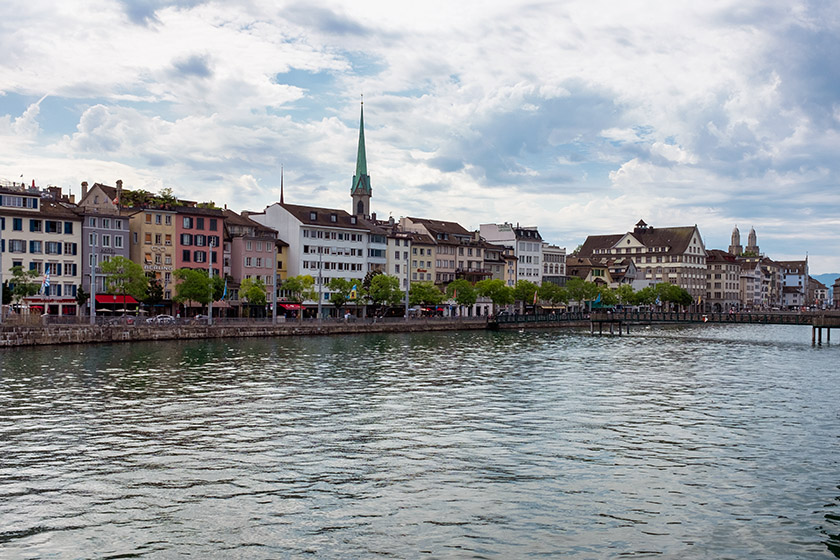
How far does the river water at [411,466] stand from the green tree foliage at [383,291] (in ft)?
210

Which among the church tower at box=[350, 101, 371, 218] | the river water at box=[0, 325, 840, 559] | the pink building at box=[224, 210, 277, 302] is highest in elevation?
the church tower at box=[350, 101, 371, 218]

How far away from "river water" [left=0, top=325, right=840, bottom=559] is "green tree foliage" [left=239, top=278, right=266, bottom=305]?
49604mm

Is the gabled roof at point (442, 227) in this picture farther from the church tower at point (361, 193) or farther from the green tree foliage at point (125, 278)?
the green tree foliage at point (125, 278)

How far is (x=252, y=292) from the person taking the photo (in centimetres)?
9706

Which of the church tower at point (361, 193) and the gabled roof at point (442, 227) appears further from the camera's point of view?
the church tower at point (361, 193)

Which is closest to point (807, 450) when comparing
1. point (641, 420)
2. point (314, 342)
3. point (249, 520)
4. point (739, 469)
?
point (739, 469)

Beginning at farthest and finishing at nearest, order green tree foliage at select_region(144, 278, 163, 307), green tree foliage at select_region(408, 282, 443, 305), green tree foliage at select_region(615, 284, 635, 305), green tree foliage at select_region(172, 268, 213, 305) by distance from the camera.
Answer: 1. green tree foliage at select_region(615, 284, 635, 305)
2. green tree foliage at select_region(408, 282, 443, 305)
3. green tree foliage at select_region(144, 278, 163, 307)
4. green tree foliage at select_region(172, 268, 213, 305)

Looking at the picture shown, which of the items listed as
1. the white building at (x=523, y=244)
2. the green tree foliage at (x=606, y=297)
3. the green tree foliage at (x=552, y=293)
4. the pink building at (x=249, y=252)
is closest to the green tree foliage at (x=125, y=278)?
the pink building at (x=249, y=252)

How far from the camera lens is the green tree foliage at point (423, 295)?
390 feet

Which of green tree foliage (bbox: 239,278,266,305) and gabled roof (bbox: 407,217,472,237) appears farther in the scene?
gabled roof (bbox: 407,217,472,237)

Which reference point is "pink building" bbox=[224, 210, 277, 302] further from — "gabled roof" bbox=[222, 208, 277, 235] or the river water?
the river water

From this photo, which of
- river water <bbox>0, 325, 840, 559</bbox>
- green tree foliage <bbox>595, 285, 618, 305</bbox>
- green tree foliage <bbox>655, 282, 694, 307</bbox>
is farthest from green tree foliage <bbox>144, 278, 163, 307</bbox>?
green tree foliage <bbox>655, 282, 694, 307</bbox>

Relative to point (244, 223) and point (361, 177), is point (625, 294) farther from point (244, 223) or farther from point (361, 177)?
point (244, 223)

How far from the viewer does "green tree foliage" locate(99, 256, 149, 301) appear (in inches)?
3248
